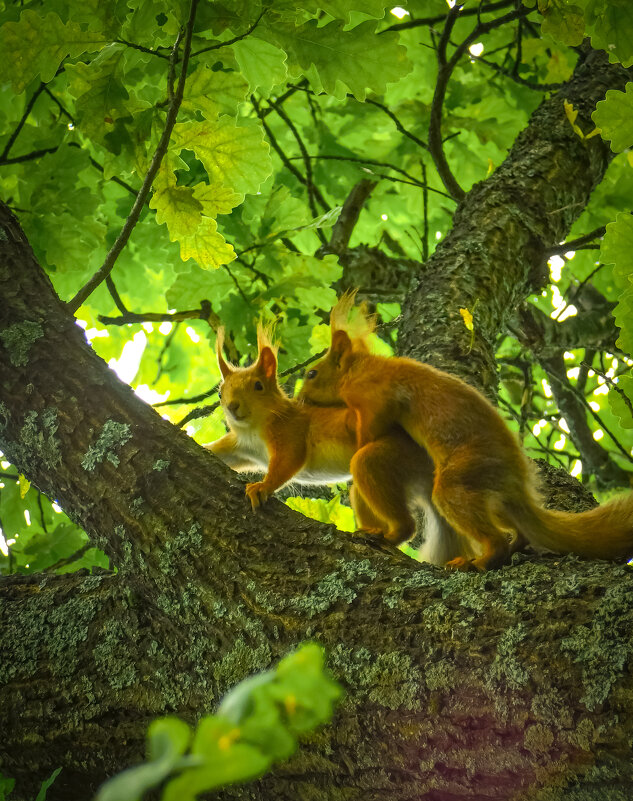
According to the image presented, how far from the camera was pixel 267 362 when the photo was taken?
3.19 metres

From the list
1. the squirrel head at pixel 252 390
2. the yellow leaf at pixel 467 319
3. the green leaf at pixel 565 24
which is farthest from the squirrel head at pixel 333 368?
the green leaf at pixel 565 24

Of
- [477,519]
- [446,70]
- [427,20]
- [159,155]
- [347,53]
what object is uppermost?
[427,20]

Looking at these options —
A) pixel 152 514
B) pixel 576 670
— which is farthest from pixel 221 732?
pixel 152 514

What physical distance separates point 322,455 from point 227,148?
3.78 feet

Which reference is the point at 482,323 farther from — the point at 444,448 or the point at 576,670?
the point at 576,670

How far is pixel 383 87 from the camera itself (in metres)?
2.11

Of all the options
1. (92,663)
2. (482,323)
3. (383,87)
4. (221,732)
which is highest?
(383,87)

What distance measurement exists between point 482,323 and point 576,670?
214cm

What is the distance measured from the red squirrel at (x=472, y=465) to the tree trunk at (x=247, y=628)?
0.23 m

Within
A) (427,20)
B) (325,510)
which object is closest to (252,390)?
(325,510)

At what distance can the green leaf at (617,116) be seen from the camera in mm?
1858

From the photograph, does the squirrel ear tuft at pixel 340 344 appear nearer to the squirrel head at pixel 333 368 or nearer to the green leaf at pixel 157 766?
the squirrel head at pixel 333 368

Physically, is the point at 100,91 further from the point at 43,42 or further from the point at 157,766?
the point at 157,766

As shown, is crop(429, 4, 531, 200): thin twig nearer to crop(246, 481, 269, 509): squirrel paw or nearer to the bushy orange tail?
the bushy orange tail
